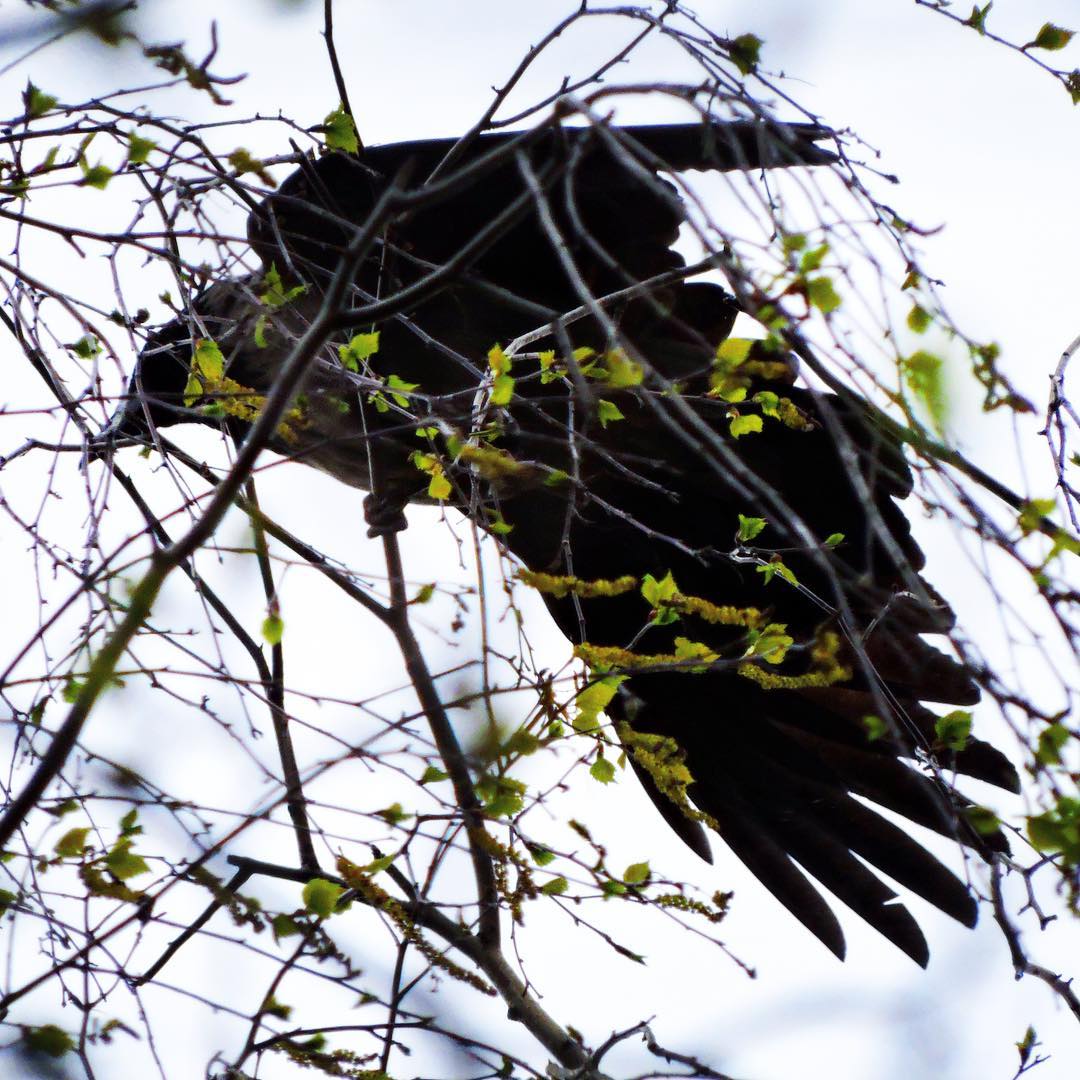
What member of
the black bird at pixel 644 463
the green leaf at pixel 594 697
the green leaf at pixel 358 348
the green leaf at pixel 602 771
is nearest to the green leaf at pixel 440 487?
the black bird at pixel 644 463

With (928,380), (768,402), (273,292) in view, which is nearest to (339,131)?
(273,292)

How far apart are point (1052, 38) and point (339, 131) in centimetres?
109

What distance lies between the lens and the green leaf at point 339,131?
2.04 meters

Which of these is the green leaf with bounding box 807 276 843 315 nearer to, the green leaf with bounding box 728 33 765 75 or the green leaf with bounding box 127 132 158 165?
the green leaf with bounding box 728 33 765 75

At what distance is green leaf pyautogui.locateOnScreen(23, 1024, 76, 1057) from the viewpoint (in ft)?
4.37

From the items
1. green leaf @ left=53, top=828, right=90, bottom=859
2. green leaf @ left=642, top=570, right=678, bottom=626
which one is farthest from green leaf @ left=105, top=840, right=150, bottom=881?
green leaf @ left=642, top=570, right=678, bottom=626

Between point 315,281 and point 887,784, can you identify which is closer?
point 315,281

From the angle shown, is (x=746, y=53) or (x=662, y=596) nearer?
(x=746, y=53)

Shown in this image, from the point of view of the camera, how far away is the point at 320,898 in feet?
5.77

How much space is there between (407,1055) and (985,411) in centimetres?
121

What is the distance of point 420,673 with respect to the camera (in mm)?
1820

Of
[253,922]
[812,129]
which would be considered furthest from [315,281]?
[253,922]

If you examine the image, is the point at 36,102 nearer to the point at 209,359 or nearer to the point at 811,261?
the point at 209,359

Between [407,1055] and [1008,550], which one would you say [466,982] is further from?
[1008,550]
